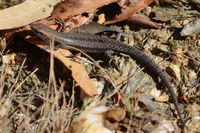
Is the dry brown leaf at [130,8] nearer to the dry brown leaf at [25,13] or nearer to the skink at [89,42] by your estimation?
the skink at [89,42]

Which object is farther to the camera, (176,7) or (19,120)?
(176,7)

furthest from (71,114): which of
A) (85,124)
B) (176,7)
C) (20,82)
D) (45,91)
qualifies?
(176,7)

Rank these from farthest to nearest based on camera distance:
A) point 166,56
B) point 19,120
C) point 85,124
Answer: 1. point 166,56
2. point 19,120
3. point 85,124

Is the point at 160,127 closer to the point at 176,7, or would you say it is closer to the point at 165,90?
the point at 165,90

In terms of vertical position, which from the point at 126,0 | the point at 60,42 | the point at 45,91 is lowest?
the point at 45,91

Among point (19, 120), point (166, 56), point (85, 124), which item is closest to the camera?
point (85, 124)

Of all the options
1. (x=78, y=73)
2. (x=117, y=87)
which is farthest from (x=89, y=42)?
(x=117, y=87)

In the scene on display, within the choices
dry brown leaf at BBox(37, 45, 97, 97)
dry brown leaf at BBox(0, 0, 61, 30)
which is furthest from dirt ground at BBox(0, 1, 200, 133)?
dry brown leaf at BBox(0, 0, 61, 30)
